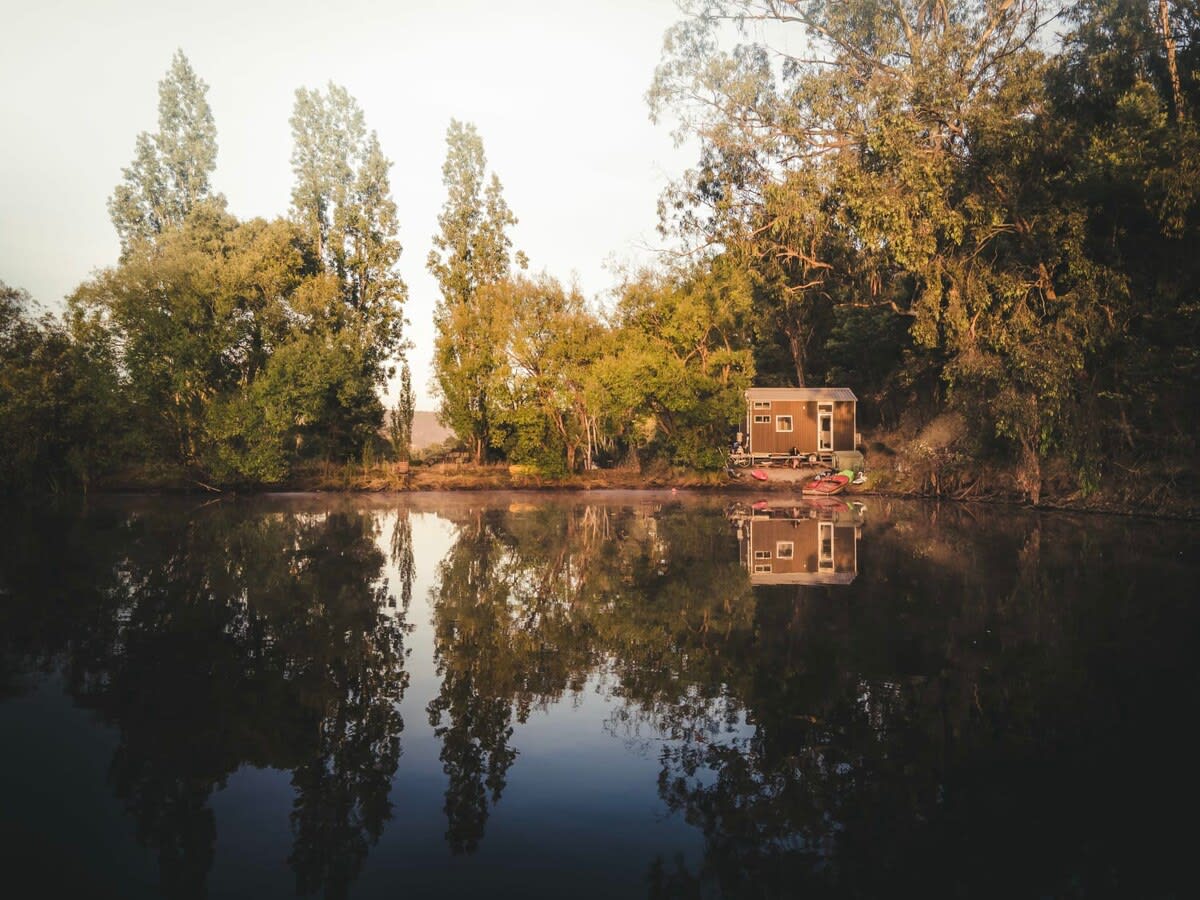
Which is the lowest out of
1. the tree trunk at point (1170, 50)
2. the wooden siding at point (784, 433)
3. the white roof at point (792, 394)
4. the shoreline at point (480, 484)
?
the shoreline at point (480, 484)

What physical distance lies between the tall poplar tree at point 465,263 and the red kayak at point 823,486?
1667cm

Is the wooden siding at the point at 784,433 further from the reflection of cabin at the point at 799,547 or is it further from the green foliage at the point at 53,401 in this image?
the green foliage at the point at 53,401

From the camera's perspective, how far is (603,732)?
6.46m

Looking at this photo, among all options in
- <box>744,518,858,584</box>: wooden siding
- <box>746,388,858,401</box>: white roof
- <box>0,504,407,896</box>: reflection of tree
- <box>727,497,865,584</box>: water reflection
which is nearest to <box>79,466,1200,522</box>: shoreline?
<box>746,388,858,401</box>: white roof

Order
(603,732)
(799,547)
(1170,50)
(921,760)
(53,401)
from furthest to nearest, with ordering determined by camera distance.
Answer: (53,401), (1170,50), (799,547), (603,732), (921,760)

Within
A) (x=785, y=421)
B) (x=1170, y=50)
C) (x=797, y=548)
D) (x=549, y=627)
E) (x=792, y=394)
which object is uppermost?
(x=1170, y=50)

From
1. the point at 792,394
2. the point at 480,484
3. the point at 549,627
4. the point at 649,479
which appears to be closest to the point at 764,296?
the point at 792,394

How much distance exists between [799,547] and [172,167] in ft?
126

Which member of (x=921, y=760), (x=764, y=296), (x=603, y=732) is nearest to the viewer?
(x=921, y=760)

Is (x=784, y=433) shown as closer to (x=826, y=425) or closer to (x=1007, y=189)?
(x=826, y=425)

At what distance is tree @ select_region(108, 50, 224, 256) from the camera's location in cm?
3916

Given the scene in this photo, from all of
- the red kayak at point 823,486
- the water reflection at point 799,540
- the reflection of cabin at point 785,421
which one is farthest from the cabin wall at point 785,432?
the water reflection at point 799,540

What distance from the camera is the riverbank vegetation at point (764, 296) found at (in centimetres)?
2170

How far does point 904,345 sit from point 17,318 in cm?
3971
